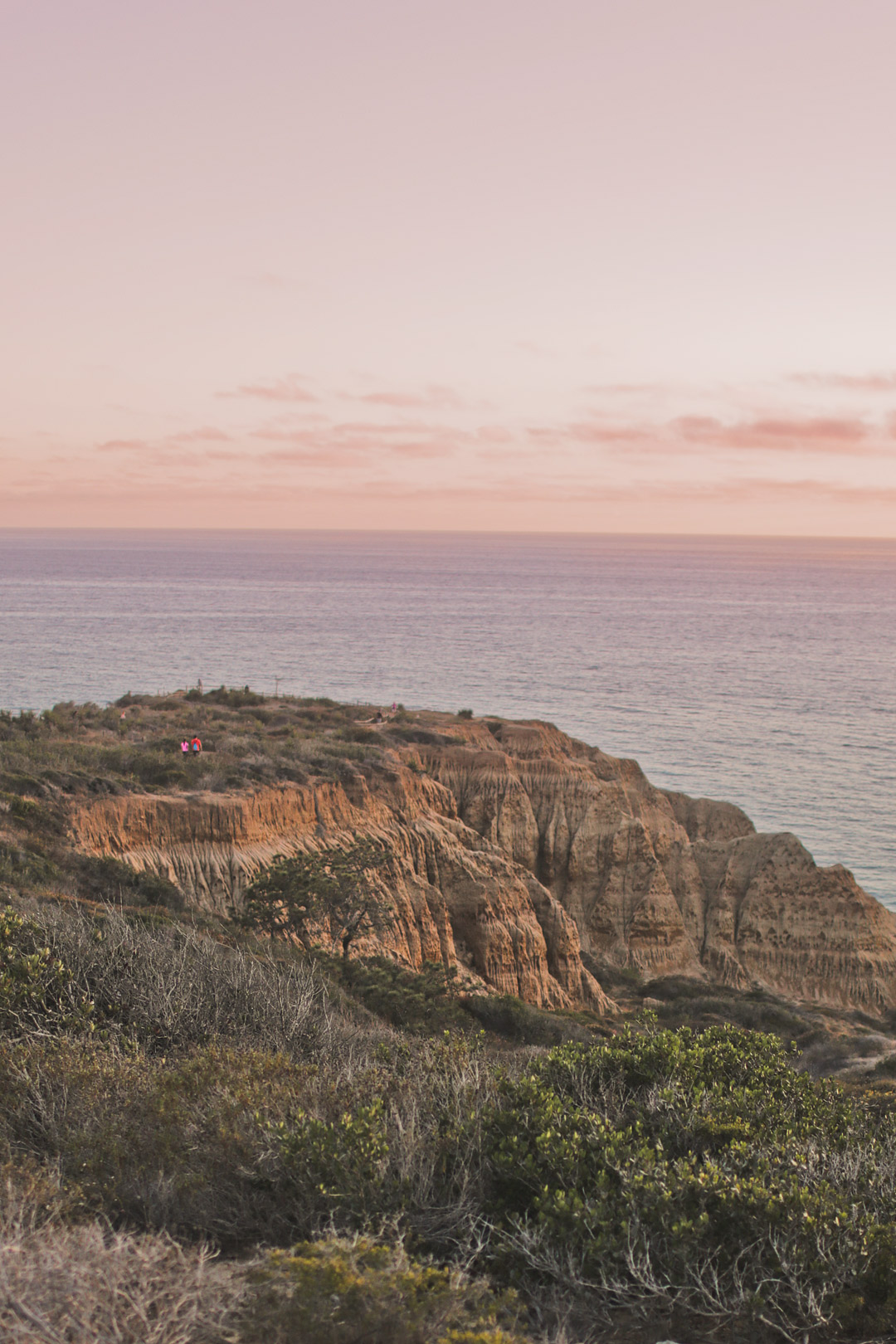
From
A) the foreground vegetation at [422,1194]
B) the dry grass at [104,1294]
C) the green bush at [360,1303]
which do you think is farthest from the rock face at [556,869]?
the green bush at [360,1303]

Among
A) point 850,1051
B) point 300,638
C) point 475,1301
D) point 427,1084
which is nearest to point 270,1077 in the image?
point 427,1084

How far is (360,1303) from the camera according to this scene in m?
5.99

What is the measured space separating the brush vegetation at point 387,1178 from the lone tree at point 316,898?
10289mm

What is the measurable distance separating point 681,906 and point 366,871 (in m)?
19.0

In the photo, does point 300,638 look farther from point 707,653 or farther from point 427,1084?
point 427,1084

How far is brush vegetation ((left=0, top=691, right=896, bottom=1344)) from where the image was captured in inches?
241

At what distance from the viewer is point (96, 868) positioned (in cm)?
2189

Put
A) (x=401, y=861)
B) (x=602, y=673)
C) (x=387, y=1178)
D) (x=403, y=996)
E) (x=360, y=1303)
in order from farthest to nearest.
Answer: (x=602, y=673) → (x=401, y=861) → (x=403, y=996) → (x=387, y=1178) → (x=360, y=1303)

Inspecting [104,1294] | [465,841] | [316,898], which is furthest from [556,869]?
[104,1294]

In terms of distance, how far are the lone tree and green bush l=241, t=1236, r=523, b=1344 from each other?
16.9 metres

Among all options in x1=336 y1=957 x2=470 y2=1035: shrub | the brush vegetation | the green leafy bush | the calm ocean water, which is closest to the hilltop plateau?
x1=336 y1=957 x2=470 y2=1035: shrub

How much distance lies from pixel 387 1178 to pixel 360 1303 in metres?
1.93

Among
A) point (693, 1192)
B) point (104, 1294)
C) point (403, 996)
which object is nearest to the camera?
point (104, 1294)

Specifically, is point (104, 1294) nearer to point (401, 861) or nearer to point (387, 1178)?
point (387, 1178)
